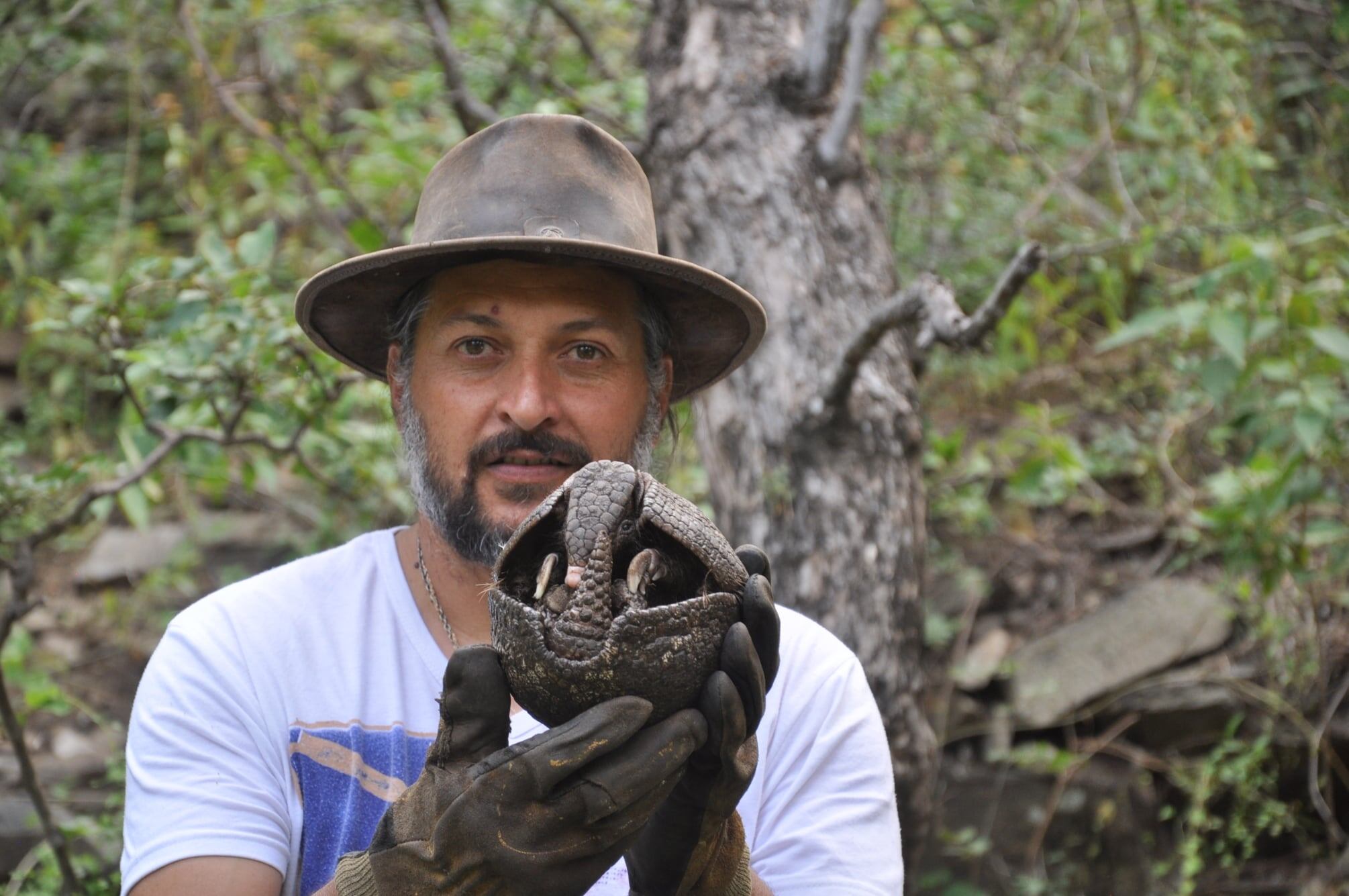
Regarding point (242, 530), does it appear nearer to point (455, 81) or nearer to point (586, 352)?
point (455, 81)

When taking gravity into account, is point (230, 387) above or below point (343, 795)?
above

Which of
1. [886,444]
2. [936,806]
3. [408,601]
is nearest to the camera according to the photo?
[408,601]

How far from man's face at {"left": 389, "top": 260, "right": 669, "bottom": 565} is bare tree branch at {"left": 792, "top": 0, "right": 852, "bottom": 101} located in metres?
1.70

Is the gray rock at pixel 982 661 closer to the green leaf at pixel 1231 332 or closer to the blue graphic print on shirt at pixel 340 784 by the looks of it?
the green leaf at pixel 1231 332

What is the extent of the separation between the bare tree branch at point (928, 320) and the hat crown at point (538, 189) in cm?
77

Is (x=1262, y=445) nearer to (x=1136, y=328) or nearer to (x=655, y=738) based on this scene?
(x=1136, y=328)

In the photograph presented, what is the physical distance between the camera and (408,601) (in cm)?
258

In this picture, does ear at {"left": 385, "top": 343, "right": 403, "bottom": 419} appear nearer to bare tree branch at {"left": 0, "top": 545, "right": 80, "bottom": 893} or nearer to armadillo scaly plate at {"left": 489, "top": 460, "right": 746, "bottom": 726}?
armadillo scaly plate at {"left": 489, "top": 460, "right": 746, "bottom": 726}

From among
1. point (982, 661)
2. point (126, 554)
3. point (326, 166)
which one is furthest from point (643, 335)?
point (126, 554)

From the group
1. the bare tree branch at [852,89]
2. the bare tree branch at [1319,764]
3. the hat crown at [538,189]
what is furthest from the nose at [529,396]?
the bare tree branch at [1319,764]

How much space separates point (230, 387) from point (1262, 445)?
319 cm

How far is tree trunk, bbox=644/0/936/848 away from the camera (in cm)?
372

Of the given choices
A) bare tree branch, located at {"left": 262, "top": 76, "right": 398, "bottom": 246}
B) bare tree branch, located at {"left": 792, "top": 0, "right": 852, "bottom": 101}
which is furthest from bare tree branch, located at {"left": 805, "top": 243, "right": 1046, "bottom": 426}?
bare tree branch, located at {"left": 262, "top": 76, "right": 398, "bottom": 246}

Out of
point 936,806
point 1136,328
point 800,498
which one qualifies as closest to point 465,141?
point 800,498
